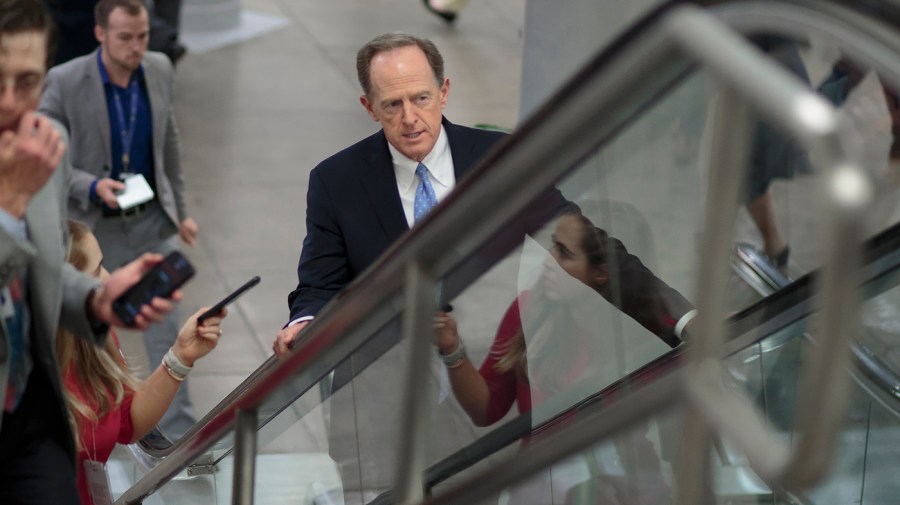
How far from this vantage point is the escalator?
4.36 feet

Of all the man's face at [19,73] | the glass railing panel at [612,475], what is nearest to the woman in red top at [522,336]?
the glass railing panel at [612,475]

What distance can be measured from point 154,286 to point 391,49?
139 cm

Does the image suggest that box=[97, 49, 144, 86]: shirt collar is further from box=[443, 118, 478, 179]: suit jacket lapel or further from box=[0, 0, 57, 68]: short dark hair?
box=[0, 0, 57, 68]: short dark hair

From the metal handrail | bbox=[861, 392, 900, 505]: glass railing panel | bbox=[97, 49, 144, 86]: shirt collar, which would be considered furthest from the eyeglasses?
bbox=[97, 49, 144, 86]: shirt collar

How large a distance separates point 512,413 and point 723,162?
1.12 m

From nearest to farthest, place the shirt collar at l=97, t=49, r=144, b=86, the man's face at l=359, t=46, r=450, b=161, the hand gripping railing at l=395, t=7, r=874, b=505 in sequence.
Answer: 1. the hand gripping railing at l=395, t=7, r=874, b=505
2. the man's face at l=359, t=46, r=450, b=161
3. the shirt collar at l=97, t=49, r=144, b=86

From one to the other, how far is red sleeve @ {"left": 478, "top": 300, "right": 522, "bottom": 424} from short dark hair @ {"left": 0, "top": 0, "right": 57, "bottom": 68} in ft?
3.46

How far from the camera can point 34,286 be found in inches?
97.5

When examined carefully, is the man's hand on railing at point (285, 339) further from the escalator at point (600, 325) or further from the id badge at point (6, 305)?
the id badge at point (6, 305)

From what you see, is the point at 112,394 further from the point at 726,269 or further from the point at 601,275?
the point at 726,269

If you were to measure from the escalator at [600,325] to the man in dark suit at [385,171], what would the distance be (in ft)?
2.10

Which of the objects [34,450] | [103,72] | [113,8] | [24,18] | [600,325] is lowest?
[34,450]

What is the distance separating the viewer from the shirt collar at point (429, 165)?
3.62m

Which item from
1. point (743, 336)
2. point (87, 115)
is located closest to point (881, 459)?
point (743, 336)
